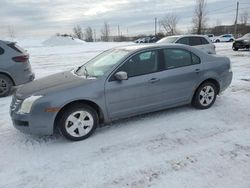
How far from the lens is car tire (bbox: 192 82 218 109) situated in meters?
5.37

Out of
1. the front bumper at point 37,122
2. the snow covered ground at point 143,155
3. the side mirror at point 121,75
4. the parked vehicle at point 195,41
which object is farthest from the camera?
the parked vehicle at point 195,41

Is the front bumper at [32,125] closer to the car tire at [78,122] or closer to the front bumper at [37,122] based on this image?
the front bumper at [37,122]

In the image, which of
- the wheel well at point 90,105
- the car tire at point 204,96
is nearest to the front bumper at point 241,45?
the car tire at point 204,96

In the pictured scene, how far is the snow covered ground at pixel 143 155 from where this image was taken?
124 inches

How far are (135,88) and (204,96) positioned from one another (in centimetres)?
178

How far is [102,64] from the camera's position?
197 inches

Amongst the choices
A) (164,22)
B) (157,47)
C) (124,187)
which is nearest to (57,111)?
(124,187)

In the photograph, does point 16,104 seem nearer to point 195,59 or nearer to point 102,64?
point 102,64

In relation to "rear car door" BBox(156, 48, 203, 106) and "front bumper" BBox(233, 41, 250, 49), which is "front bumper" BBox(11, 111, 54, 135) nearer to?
"rear car door" BBox(156, 48, 203, 106)

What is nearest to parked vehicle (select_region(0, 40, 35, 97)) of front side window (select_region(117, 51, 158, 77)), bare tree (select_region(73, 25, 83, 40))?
front side window (select_region(117, 51, 158, 77))

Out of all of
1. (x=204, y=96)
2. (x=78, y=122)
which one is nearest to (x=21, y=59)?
(x=78, y=122)

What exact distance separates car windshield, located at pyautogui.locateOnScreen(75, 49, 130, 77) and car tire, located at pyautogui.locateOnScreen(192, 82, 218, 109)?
179 cm

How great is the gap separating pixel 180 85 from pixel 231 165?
2.06m

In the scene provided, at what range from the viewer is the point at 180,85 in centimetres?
505
